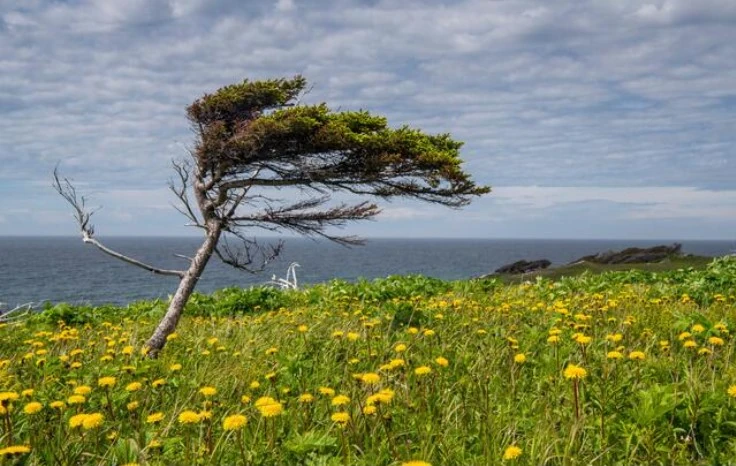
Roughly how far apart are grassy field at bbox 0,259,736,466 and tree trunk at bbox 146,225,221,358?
29 cm

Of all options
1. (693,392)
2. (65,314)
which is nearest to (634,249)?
(65,314)

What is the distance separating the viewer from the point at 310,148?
9.05 meters

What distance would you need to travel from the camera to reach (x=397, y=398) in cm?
488

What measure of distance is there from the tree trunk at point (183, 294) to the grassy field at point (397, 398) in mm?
293

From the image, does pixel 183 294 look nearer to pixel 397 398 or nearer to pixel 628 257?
pixel 397 398

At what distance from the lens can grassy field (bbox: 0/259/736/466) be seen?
12.7 ft

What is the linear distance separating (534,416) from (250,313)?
1028 centimetres

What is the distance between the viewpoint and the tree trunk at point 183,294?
8.64 metres

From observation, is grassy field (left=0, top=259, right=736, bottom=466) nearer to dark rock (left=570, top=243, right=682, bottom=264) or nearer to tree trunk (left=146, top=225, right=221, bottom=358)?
tree trunk (left=146, top=225, right=221, bottom=358)

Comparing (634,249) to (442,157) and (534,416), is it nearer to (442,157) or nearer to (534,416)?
(442,157)

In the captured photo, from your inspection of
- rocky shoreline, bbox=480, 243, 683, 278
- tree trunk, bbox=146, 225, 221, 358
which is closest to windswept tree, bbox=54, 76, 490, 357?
tree trunk, bbox=146, 225, 221, 358

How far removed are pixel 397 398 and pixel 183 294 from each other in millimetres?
5151

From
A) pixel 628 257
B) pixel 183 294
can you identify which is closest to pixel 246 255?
pixel 183 294

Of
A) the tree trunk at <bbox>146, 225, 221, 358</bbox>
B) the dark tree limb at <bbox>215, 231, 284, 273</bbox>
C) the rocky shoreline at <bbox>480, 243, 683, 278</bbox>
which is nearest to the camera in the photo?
the tree trunk at <bbox>146, 225, 221, 358</bbox>
